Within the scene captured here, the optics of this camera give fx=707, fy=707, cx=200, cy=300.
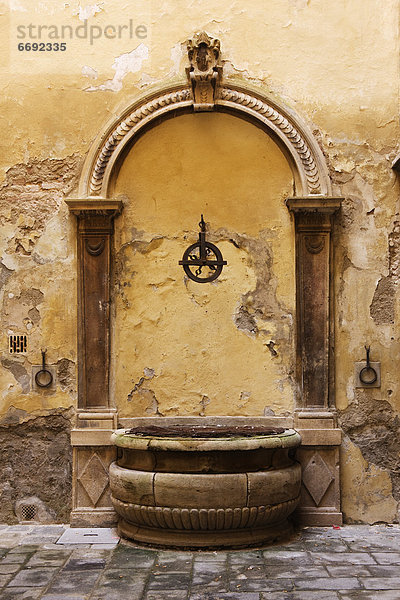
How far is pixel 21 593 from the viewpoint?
3936 millimetres

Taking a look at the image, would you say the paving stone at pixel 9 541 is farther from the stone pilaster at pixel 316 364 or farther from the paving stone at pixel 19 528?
the stone pilaster at pixel 316 364

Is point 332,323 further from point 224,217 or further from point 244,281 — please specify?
point 224,217

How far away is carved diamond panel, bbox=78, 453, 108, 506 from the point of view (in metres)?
5.48

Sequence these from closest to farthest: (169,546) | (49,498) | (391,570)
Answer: (391,570), (169,546), (49,498)

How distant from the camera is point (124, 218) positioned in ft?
18.8

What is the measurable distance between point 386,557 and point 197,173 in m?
3.19

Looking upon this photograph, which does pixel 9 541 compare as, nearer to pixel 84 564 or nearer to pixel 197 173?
pixel 84 564

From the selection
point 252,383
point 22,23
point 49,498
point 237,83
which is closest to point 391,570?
point 252,383

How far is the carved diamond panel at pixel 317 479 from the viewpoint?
17.8ft

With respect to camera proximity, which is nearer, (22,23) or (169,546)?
(169,546)

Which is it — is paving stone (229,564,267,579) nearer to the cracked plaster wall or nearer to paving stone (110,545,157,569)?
paving stone (110,545,157,569)

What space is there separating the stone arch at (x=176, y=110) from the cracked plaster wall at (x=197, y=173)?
4.1 inches

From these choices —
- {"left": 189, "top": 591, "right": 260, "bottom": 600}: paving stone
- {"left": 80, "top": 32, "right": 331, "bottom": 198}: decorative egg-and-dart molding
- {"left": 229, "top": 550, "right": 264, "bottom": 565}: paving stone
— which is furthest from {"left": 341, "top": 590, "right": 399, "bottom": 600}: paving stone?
{"left": 80, "top": 32, "right": 331, "bottom": 198}: decorative egg-and-dart molding

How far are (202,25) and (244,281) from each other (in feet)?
6.97
